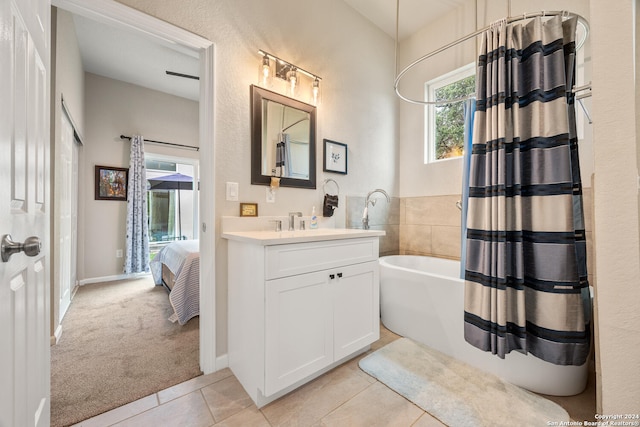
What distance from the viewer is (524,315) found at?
1.32 metres

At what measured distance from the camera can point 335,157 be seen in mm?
2406

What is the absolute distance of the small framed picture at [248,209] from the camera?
1.81 m

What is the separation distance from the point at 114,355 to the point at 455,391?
2281 mm

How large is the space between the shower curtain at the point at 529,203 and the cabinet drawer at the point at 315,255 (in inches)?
25.8

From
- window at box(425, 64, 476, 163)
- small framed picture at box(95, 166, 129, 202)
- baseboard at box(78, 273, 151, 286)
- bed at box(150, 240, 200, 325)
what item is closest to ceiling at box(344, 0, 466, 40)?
window at box(425, 64, 476, 163)

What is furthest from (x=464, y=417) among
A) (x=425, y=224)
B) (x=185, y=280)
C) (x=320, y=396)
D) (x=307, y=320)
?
(x=185, y=280)

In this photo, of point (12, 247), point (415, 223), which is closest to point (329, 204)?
point (415, 223)

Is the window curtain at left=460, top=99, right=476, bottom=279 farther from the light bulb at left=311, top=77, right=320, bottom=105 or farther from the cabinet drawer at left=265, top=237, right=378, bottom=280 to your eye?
the light bulb at left=311, top=77, right=320, bottom=105

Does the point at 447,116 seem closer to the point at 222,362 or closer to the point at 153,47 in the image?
the point at 222,362

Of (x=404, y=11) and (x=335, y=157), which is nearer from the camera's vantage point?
(x=335, y=157)

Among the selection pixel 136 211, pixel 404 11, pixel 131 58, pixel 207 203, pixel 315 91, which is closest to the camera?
pixel 207 203

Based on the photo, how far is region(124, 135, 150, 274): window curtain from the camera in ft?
12.4

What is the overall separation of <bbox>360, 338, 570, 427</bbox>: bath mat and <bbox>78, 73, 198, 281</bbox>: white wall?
3.93m

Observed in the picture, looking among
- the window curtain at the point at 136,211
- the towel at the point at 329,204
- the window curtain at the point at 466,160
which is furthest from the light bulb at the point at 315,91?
the window curtain at the point at 136,211
